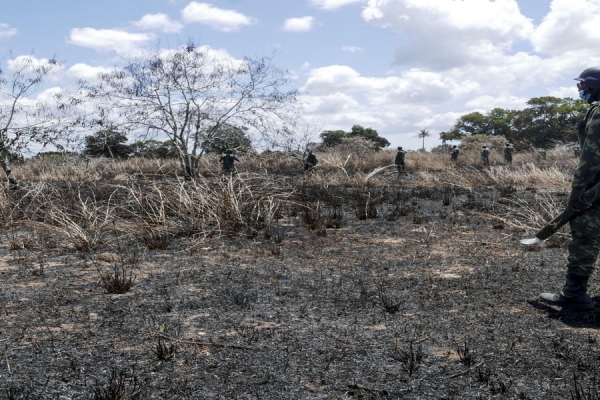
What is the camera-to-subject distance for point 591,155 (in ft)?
12.6

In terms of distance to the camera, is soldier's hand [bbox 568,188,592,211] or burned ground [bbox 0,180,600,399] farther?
soldier's hand [bbox 568,188,592,211]

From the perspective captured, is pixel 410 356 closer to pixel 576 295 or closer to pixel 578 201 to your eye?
pixel 576 295

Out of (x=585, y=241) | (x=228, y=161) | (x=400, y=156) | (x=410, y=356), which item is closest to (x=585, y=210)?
(x=585, y=241)

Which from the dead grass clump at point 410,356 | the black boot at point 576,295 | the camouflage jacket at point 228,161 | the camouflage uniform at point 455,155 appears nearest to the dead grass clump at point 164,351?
the dead grass clump at point 410,356

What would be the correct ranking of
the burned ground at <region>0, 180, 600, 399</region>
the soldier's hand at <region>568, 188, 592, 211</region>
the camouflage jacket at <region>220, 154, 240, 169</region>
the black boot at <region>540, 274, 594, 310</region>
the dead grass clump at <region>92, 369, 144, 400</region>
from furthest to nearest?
1. the camouflage jacket at <region>220, 154, 240, 169</region>
2. the black boot at <region>540, 274, 594, 310</region>
3. the soldier's hand at <region>568, 188, 592, 211</region>
4. the burned ground at <region>0, 180, 600, 399</region>
5. the dead grass clump at <region>92, 369, 144, 400</region>

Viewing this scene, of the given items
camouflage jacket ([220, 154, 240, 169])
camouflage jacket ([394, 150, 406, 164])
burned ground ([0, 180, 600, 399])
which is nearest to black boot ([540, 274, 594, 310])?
burned ground ([0, 180, 600, 399])

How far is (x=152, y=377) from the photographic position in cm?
296

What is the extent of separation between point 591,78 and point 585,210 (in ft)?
3.47

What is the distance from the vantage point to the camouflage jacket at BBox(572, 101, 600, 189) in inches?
149

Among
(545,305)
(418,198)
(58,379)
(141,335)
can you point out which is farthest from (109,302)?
(418,198)

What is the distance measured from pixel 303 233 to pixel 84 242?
3175 millimetres

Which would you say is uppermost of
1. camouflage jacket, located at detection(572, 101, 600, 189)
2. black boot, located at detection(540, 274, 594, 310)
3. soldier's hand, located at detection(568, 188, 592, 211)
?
camouflage jacket, located at detection(572, 101, 600, 189)

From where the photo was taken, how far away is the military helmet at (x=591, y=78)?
3998 millimetres

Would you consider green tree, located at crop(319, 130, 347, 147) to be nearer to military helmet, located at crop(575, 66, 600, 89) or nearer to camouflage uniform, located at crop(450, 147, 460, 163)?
camouflage uniform, located at crop(450, 147, 460, 163)
